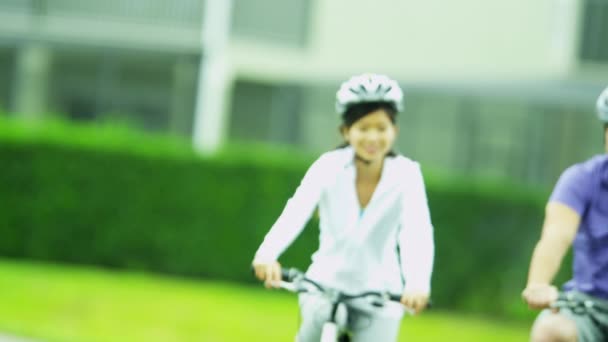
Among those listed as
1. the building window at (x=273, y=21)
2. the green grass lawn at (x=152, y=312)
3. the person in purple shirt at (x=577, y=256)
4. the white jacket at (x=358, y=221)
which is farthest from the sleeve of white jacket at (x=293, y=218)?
the building window at (x=273, y=21)

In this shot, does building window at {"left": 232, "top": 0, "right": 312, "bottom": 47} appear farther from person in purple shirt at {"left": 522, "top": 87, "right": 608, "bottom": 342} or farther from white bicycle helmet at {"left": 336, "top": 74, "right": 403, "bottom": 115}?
person in purple shirt at {"left": 522, "top": 87, "right": 608, "bottom": 342}

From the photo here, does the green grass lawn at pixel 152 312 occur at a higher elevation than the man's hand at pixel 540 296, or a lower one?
lower

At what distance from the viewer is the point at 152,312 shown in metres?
15.4

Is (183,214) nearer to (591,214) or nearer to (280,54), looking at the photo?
(280,54)

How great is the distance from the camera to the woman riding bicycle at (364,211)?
5750 millimetres

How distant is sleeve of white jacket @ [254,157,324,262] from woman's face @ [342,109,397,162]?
0.16 metres

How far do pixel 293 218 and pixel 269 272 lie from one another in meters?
0.25

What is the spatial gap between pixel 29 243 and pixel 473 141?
734 cm

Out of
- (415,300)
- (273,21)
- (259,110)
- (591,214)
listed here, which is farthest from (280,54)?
(591,214)

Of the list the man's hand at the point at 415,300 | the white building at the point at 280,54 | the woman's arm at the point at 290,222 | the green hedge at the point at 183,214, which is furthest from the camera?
the white building at the point at 280,54

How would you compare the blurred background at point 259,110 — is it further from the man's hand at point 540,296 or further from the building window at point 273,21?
the man's hand at point 540,296

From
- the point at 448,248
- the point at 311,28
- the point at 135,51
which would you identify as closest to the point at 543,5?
the point at 311,28

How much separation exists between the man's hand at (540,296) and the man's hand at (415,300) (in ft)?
1.68

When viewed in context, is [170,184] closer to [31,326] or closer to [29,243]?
[29,243]
